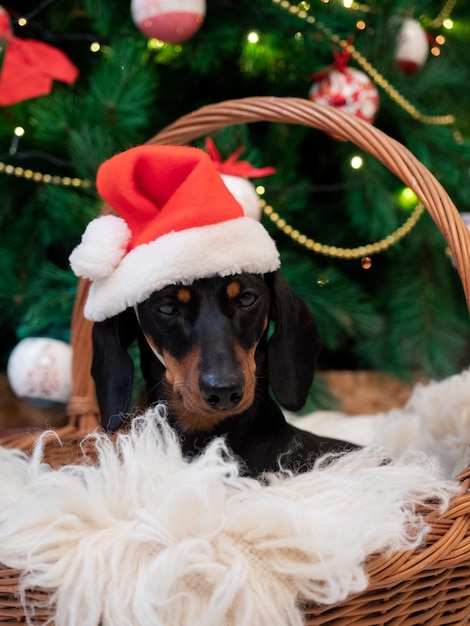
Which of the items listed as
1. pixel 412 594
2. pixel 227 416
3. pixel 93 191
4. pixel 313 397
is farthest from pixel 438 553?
pixel 93 191

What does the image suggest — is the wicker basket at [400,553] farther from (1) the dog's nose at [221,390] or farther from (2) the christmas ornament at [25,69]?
(2) the christmas ornament at [25,69]

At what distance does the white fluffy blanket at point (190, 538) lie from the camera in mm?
772

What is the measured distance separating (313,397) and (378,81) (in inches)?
30.6

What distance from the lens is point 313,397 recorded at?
194cm

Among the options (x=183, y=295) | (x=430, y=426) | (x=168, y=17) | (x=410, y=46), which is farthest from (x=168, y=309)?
(x=410, y=46)

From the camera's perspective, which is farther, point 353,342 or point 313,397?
point 353,342

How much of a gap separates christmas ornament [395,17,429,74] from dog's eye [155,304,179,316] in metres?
1.04

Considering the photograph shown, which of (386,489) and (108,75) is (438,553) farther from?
(108,75)

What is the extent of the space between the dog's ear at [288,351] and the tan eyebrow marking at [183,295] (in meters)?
0.19

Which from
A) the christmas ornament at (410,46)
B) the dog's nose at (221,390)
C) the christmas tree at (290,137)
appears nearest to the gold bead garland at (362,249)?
the christmas tree at (290,137)

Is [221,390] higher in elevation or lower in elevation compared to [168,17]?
lower

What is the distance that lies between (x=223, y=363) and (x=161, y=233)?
21 cm

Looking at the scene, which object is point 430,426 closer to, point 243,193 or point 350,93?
point 243,193

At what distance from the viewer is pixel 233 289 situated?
1.16 meters
